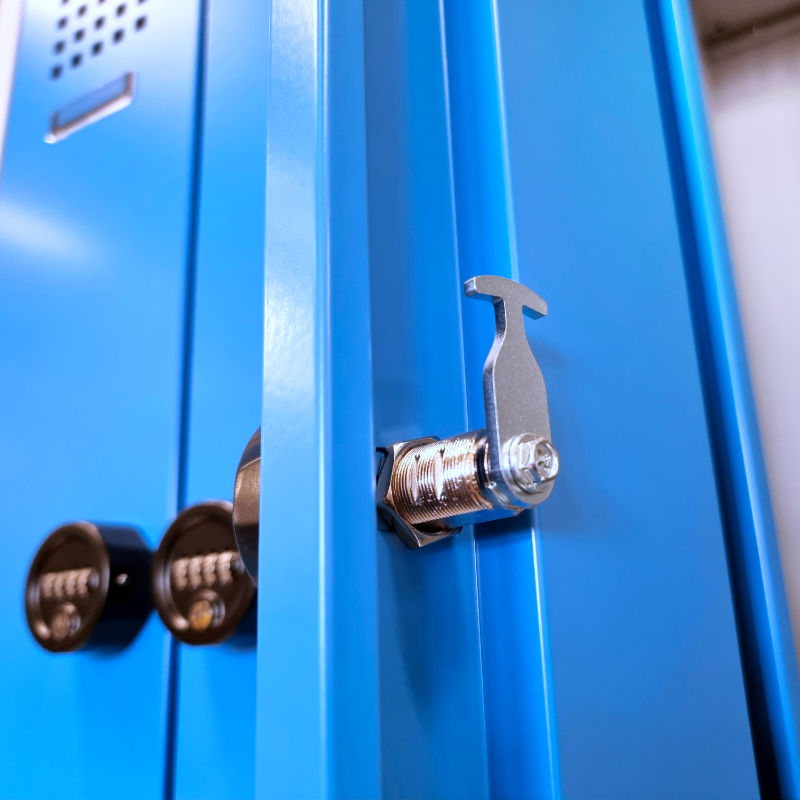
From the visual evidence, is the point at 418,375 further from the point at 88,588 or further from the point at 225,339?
the point at 88,588

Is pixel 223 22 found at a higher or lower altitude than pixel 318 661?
higher

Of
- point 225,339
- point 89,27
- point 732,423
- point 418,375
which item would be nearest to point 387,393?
point 418,375

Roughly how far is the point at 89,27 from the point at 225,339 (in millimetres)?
575

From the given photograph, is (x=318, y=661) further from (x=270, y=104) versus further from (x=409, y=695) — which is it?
(x=270, y=104)

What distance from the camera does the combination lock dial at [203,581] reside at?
0.62m

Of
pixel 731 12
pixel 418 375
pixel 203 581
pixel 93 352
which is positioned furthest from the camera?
pixel 731 12

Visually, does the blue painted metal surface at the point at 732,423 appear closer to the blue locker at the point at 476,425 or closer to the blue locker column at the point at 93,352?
the blue locker at the point at 476,425

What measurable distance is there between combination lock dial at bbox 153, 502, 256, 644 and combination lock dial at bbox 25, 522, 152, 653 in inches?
1.7

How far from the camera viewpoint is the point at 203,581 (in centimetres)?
66

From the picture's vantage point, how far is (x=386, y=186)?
0.55 metres

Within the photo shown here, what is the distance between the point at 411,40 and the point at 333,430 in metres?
0.38

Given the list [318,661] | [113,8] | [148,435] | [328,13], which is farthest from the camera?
[113,8]

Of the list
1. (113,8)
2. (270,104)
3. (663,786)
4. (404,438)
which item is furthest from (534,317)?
(113,8)

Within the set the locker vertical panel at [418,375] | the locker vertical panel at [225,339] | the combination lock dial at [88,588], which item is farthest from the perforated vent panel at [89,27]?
the combination lock dial at [88,588]
